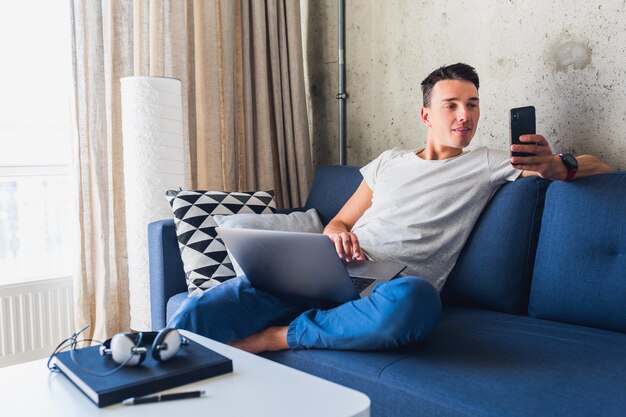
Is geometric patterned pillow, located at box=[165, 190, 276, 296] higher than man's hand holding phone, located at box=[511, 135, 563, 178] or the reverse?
the reverse

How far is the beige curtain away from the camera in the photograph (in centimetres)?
262

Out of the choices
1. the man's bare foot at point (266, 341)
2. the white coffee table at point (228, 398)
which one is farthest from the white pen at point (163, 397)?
the man's bare foot at point (266, 341)

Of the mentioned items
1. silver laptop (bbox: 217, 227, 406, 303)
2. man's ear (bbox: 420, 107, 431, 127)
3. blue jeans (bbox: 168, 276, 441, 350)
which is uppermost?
man's ear (bbox: 420, 107, 431, 127)

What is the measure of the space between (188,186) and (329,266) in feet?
4.85

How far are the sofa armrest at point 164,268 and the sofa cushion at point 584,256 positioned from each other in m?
1.23

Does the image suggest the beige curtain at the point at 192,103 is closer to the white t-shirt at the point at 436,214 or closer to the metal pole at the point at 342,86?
the metal pole at the point at 342,86

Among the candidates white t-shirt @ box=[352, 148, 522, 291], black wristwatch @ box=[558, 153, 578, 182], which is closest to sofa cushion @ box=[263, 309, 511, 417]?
white t-shirt @ box=[352, 148, 522, 291]

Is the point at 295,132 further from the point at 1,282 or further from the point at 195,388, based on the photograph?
the point at 195,388

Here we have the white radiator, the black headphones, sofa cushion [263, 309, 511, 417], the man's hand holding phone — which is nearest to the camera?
the black headphones

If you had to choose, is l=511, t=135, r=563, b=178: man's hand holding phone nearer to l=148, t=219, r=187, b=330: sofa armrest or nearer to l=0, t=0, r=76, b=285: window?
Answer: l=148, t=219, r=187, b=330: sofa armrest

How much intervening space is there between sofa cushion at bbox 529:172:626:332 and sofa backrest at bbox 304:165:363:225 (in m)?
0.90

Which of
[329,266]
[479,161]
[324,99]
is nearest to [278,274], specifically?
[329,266]

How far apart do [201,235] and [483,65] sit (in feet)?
4.28

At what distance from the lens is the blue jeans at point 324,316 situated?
57.4 inches
